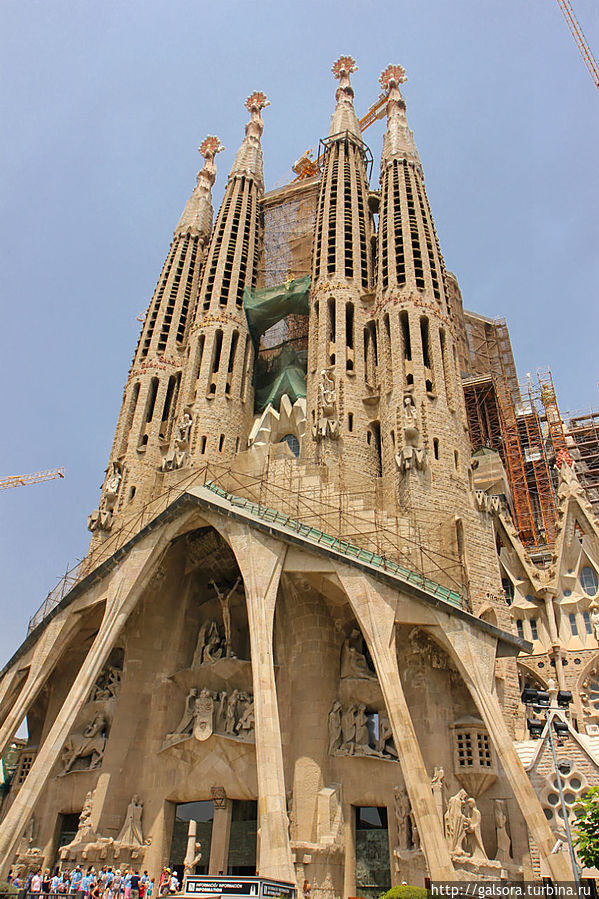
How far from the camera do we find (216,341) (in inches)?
1212

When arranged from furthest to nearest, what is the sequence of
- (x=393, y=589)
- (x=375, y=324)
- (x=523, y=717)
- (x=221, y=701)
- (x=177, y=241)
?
(x=177, y=241)
(x=375, y=324)
(x=221, y=701)
(x=523, y=717)
(x=393, y=589)

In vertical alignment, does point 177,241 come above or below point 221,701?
above

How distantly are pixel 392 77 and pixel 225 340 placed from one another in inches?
784

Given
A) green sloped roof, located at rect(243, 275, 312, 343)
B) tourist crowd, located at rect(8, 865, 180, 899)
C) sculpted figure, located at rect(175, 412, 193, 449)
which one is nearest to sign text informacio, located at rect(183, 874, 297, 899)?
tourist crowd, located at rect(8, 865, 180, 899)

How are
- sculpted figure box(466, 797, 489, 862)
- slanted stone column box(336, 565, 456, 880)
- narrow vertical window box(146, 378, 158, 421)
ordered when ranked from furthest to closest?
1. narrow vertical window box(146, 378, 158, 421)
2. sculpted figure box(466, 797, 489, 862)
3. slanted stone column box(336, 565, 456, 880)

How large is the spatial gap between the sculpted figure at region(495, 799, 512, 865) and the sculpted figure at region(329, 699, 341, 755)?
4.39 meters

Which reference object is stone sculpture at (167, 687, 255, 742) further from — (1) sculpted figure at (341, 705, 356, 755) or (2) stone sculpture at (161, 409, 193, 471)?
(2) stone sculpture at (161, 409, 193, 471)

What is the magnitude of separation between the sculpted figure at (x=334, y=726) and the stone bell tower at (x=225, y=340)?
1071cm

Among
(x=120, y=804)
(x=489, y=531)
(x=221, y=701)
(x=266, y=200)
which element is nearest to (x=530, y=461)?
(x=489, y=531)

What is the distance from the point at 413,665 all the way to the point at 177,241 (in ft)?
86.3

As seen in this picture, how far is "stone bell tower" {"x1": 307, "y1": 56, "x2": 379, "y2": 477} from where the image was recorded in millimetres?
25516

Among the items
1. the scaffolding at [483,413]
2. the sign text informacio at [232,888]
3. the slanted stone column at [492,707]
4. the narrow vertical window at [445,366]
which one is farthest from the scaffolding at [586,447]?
the sign text informacio at [232,888]

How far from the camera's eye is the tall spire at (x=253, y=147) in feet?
129

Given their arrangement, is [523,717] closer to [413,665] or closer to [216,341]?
[413,665]
